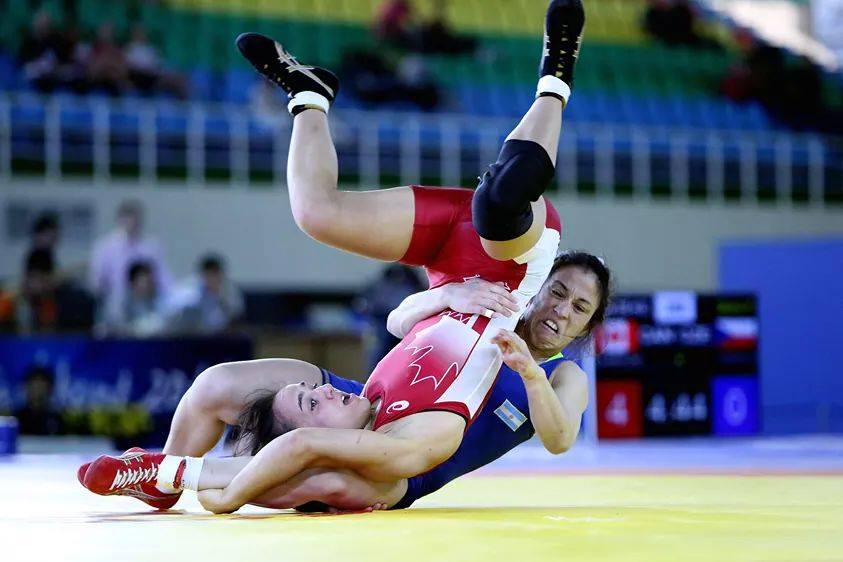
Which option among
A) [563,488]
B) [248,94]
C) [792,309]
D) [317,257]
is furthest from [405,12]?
[563,488]

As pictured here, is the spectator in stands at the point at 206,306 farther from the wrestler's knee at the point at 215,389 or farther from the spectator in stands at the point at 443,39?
the spectator in stands at the point at 443,39

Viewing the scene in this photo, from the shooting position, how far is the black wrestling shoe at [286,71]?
3.43m

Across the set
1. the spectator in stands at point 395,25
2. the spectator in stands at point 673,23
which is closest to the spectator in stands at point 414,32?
the spectator in stands at point 395,25

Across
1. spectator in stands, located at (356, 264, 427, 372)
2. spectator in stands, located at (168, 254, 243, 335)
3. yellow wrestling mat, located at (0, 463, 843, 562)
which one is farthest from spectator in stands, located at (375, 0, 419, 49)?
yellow wrestling mat, located at (0, 463, 843, 562)

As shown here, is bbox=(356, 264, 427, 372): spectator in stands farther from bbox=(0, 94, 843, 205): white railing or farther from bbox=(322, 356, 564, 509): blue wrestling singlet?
bbox=(322, 356, 564, 509): blue wrestling singlet

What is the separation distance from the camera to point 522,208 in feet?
10.2

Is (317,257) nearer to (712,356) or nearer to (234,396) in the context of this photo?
(712,356)

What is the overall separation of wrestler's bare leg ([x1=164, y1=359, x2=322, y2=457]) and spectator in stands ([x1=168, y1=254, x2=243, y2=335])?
16.7ft

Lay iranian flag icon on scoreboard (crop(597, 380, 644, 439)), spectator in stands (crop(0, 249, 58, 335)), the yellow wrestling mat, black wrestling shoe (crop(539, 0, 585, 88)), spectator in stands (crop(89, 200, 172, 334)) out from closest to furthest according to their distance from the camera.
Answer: the yellow wrestling mat < black wrestling shoe (crop(539, 0, 585, 88)) < iranian flag icon on scoreboard (crop(597, 380, 644, 439)) < spectator in stands (crop(0, 249, 58, 335)) < spectator in stands (crop(89, 200, 172, 334))

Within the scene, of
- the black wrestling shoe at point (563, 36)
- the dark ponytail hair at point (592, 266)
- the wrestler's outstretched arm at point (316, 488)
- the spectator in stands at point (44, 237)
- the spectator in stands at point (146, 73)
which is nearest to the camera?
the wrestler's outstretched arm at point (316, 488)

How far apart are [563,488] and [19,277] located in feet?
24.3

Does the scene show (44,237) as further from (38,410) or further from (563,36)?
(563,36)

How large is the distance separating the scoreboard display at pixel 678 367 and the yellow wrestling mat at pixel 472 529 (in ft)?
11.3

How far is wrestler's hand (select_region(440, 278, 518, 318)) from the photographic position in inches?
130
